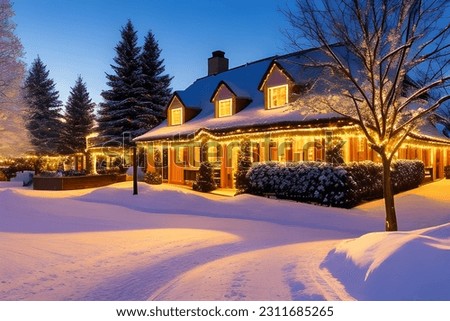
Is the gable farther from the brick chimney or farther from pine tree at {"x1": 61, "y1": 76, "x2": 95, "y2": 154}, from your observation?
pine tree at {"x1": 61, "y1": 76, "x2": 95, "y2": 154}

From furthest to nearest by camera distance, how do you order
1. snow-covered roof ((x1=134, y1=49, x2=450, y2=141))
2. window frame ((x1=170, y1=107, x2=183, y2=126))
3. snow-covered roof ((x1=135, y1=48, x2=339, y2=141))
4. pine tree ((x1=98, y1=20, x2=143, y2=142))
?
1. pine tree ((x1=98, y1=20, x2=143, y2=142))
2. window frame ((x1=170, y1=107, x2=183, y2=126))
3. snow-covered roof ((x1=135, y1=48, x2=339, y2=141))
4. snow-covered roof ((x1=134, y1=49, x2=450, y2=141))

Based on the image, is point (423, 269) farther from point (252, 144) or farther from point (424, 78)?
point (252, 144)

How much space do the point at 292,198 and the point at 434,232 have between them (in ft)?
28.8

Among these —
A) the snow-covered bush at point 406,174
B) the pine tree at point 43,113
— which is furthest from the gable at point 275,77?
the pine tree at point 43,113

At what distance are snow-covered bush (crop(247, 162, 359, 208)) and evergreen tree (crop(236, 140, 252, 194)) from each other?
3.15 feet

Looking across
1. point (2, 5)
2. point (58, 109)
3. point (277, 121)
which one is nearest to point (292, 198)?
point (277, 121)

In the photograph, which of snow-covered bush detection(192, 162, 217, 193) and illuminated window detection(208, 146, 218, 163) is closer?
snow-covered bush detection(192, 162, 217, 193)

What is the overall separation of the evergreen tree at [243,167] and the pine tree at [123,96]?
1774 cm

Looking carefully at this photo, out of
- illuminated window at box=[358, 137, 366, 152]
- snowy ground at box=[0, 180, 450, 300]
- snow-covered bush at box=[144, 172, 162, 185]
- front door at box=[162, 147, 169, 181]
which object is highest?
illuminated window at box=[358, 137, 366, 152]

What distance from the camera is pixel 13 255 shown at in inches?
261

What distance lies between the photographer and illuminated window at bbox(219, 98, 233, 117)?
22.6m

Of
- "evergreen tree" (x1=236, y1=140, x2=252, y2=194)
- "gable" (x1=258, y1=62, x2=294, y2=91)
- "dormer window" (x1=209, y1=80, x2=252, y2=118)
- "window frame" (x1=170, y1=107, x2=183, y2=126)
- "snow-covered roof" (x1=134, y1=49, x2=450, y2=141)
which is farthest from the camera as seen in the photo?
"window frame" (x1=170, y1=107, x2=183, y2=126)

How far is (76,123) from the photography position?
149 feet

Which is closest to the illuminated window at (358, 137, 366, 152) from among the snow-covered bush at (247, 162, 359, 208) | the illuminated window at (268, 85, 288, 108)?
the snow-covered bush at (247, 162, 359, 208)
